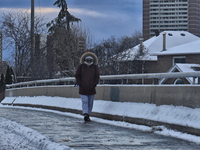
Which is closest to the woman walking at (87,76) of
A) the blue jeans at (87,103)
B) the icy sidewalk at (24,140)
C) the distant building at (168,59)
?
the blue jeans at (87,103)

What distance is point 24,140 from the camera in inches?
296

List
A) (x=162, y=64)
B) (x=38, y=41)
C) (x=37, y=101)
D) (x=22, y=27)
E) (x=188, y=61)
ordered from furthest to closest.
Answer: (x=162, y=64) < (x=188, y=61) < (x=38, y=41) < (x=22, y=27) < (x=37, y=101)

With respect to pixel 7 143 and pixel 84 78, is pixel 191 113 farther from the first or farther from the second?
pixel 84 78

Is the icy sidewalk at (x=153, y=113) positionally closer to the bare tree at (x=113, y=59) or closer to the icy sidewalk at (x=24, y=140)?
the icy sidewalk at (x=24, y=140)

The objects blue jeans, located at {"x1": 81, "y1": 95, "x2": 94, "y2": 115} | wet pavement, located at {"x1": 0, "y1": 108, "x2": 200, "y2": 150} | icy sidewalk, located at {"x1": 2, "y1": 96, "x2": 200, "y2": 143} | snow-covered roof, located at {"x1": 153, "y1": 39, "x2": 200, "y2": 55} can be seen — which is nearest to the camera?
wet pavement, located at {"x1": 0, "y1": 108, "x2": 200, "y2": 150}

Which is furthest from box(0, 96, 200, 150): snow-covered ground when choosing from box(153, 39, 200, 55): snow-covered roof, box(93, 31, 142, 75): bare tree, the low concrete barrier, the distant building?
box(153, 39, 200, 55): snow-covered roof

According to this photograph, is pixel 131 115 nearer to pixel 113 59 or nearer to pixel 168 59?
pixel 113 59

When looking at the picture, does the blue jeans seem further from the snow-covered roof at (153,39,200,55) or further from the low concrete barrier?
the snow-covered roof at (153,39,200,55)

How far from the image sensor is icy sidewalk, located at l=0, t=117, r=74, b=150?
656 cm

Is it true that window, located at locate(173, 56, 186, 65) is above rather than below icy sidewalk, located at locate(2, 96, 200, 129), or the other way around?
above

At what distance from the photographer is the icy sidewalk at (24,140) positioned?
656 cm

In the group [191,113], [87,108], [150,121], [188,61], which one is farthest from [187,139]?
[188,61]

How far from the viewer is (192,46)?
52.0 m

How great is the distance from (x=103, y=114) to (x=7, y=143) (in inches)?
182
